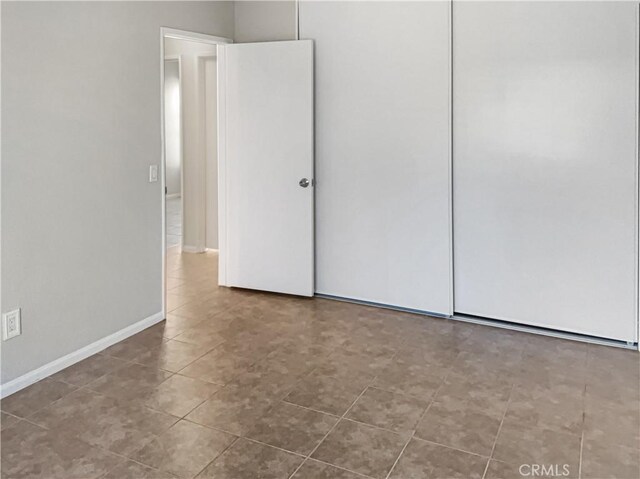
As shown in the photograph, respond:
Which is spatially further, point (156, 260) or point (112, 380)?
point (156, 260)

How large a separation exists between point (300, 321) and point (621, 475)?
223 cm

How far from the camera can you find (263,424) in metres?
2.52

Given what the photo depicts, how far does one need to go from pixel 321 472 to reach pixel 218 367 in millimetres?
1149

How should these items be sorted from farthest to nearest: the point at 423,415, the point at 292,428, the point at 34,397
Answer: the point at 34,397 < the point at 423,415 < the point at 292,428

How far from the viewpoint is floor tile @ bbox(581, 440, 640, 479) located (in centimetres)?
215

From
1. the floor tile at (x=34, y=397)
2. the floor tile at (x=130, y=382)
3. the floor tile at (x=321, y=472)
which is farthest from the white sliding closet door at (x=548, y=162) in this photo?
the floor tile at (x=34, y=397)

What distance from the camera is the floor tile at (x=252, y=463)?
84.5 inches

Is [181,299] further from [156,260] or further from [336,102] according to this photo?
[336,102]

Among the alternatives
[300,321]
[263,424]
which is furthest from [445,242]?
[263,424]

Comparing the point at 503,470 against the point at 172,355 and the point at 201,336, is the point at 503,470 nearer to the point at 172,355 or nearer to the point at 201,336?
the point at 172,355

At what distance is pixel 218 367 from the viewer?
3.13 m

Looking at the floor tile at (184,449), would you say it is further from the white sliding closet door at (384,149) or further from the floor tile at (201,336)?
the white sliding closet door at (384,149)

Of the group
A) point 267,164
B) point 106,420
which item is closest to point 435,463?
point 106,420

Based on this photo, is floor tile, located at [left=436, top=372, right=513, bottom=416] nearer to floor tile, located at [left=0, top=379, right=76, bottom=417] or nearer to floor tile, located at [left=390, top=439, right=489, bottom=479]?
floor tile, located at [left=390, top=439, right=489, bottom=479]
